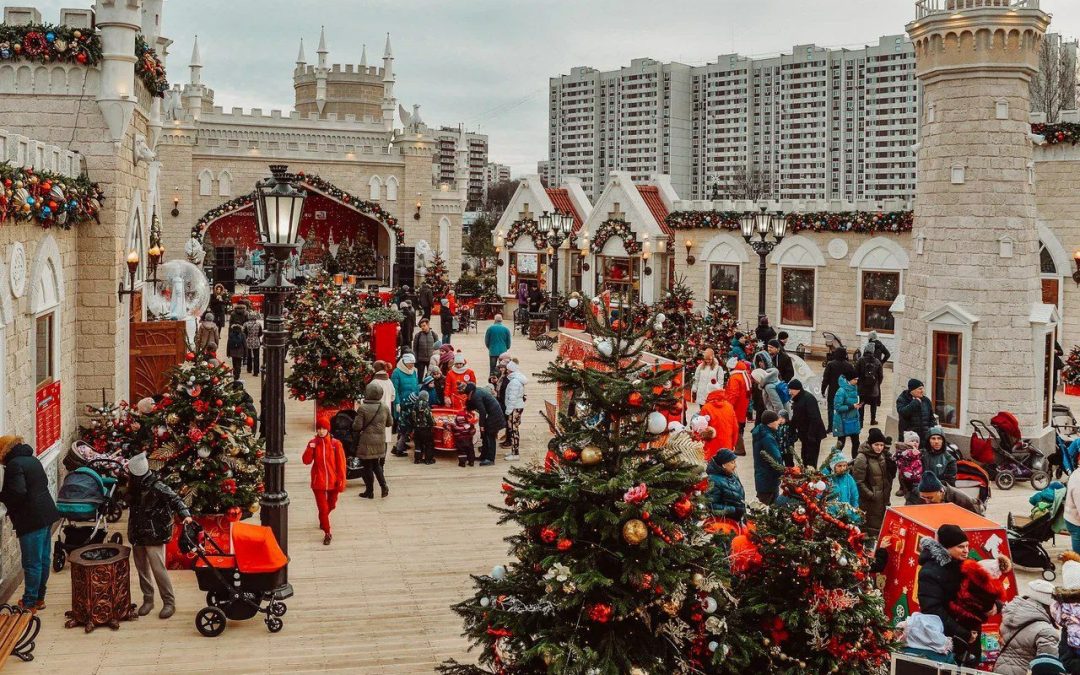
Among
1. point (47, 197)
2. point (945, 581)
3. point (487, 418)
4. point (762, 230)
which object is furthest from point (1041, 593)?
point (762, 230)

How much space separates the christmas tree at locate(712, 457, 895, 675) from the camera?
5.64 m

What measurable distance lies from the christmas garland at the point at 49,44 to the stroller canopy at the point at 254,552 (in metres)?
6.39

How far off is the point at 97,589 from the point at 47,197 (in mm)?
3838

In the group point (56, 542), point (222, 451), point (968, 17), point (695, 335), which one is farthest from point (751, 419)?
point (56, 542)

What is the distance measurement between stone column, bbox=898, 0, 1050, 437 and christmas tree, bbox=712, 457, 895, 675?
8.83 meters

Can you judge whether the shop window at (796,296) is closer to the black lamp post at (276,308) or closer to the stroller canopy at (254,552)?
the black lamp post at (276,308)

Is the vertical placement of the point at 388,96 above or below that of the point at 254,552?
above

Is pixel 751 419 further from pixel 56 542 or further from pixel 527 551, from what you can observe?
pixel 527 551

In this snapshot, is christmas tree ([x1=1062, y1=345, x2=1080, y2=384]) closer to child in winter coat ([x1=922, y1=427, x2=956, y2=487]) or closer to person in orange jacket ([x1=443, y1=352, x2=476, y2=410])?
child in winter coat ([x1=922, y1=427, x2=956, y2=487])

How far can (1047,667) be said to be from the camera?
5820mm

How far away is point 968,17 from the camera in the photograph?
13430 mm

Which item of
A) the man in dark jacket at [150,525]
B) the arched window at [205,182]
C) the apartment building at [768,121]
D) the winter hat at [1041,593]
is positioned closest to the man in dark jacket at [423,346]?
the man in dark jacket at [150,525]

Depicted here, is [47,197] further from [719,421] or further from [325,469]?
[719,421]

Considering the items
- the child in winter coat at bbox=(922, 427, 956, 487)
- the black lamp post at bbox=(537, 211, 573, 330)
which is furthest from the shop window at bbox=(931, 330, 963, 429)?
the black lamp post at bbox=(537, 211, 573, 330)
